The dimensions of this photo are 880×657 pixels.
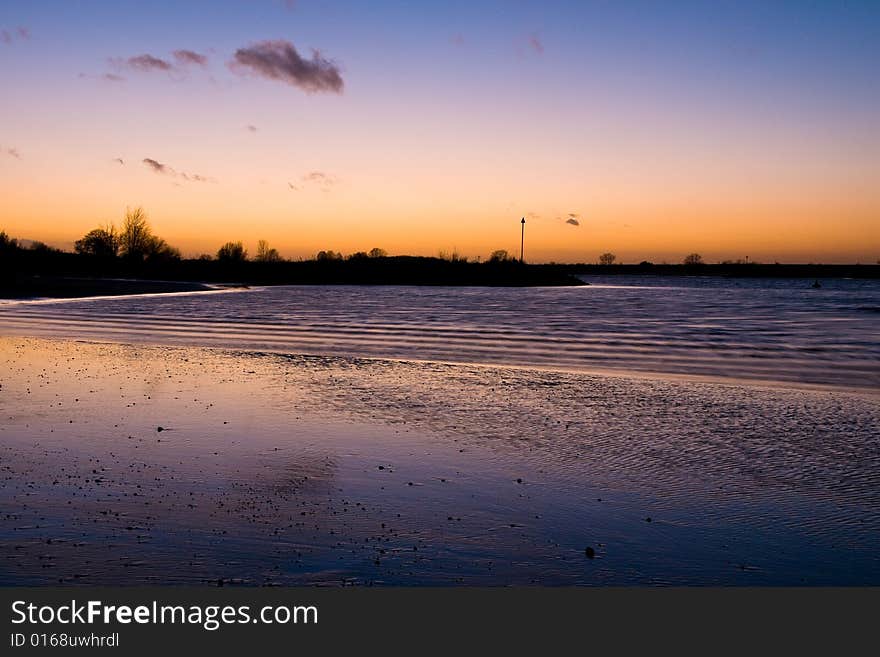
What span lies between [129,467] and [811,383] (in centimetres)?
1300

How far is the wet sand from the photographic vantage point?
5539mm

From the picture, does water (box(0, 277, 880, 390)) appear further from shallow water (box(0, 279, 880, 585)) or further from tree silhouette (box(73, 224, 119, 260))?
tree silhouette (box(73, 224, 119, 260))

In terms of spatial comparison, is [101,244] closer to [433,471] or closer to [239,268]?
[239,268]

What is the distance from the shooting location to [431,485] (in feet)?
24.8

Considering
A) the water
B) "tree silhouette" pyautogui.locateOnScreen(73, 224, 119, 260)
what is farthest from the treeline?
the water

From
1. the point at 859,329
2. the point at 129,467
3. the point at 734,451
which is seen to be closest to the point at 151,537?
the point at 129,467

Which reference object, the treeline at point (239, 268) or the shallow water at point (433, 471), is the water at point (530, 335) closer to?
the shallow water at point (433, 471)

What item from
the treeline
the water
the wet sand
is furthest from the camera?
the treeline

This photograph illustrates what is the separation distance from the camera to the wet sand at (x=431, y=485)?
5.54 meters

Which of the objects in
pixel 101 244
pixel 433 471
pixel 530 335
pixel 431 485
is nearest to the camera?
pixel 431 485

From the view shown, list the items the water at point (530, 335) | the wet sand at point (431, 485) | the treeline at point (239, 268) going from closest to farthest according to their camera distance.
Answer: the wet sand at point (431, 485) < the water at point (530, 335) < the treeline at point (239, 268)

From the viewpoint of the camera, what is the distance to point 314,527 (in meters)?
6.26

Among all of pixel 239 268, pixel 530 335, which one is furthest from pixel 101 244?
pixel 530 335

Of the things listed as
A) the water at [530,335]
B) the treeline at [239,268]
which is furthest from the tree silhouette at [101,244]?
the water at [530,335]
